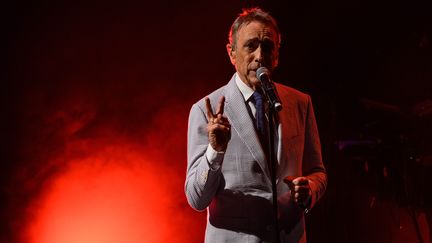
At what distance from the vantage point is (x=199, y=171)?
1910mm

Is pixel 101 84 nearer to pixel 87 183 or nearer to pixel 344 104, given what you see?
pixel 87 183

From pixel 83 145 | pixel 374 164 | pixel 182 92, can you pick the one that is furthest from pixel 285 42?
pixel 83 145

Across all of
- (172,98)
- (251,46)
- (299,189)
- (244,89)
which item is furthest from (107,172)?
(299,189)

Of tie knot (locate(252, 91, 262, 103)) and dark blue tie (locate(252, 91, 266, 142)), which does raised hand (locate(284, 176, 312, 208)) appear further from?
tie knot (locate(252, 91, 262, 103))

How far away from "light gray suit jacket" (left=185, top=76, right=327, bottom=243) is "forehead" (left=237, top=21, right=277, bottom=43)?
0.96 feet

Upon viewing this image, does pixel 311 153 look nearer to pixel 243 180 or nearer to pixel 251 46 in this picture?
pixel 243 180

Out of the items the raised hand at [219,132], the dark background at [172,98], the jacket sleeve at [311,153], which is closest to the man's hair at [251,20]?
the jacket sleeve at [311,153]

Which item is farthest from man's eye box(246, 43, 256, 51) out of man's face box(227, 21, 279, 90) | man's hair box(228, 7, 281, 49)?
man's hair box(228, 7, 281, 49)

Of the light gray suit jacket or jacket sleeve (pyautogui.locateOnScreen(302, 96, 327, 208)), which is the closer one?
the light gray suit jacket

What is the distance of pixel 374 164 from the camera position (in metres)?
3.93

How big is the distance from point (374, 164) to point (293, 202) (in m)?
2.21

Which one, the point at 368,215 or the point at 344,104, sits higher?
the point at 344,104

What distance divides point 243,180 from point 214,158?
25 cm

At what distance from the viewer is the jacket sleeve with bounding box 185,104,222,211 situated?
6.13ft
